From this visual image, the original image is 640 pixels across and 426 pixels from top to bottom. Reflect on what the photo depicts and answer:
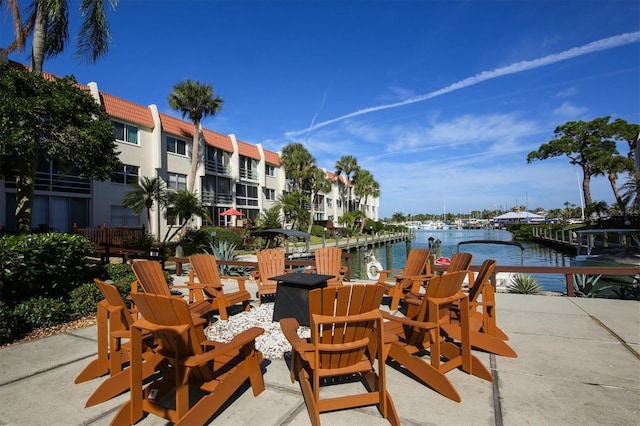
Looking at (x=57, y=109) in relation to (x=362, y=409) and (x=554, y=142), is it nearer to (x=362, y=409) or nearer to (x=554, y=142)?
(x=362, y=409)

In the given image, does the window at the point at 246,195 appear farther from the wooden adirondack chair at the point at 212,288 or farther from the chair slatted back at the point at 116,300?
the chair slatted back at the point at 116,300

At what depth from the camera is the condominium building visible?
19062mm

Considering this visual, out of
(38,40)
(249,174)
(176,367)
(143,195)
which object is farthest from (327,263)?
(249,174)

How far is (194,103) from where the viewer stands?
2638 centimetres

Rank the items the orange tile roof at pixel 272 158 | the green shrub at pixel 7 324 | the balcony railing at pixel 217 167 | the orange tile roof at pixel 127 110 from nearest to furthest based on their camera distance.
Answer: the green shrub at pixel 7 324, the orange tile roof at pixel 127 110, the balcony railing at pixel 217 167, the orange tile roof at pixel 272 158

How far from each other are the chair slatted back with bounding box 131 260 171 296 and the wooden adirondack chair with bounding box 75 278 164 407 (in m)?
1.10

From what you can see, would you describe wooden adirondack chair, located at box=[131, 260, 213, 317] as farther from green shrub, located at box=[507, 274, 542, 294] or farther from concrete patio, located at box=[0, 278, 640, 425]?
green shrub, located at box=[507, 274, 542, 294]

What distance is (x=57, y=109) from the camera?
10461 millimetres

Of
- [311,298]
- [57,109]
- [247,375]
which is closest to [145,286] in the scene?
[247,375]

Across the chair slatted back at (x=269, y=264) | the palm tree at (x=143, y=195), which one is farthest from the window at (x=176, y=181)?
the chair slatted back at (x=269, y=264)

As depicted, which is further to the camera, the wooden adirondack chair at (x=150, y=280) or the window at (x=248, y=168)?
the window at (x=248, y=168)

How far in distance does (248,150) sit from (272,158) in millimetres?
A: 4535

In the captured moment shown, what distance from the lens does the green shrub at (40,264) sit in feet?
16.5

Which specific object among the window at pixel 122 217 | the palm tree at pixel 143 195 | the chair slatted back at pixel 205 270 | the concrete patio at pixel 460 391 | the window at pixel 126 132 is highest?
A: the window at pixel 126 132
